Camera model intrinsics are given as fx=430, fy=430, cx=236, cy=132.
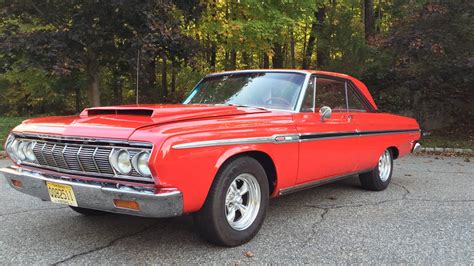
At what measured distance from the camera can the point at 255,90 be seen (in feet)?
15.8

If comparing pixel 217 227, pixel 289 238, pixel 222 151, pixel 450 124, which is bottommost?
pixel 450 124

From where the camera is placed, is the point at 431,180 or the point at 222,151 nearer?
the point at 222,151

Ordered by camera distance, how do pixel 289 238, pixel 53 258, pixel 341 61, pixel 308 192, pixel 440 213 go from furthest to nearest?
1. pixel 341 61
2. pixel 308 192
3. pixel 440 213
4. pixel 289 238
5. pixel 53 258

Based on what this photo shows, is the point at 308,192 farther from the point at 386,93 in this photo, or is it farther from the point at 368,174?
the point at 386,93

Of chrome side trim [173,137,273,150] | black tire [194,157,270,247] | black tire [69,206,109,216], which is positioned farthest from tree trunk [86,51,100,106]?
black tire [194,157,270,247]

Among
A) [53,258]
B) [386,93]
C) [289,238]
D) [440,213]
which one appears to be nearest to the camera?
[53,258]

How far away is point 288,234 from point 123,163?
1.75 meters

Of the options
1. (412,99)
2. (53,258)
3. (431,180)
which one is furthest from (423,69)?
(53,258)

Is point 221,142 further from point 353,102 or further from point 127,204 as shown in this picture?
point 353,102

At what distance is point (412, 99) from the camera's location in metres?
14.1

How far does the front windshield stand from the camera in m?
4.62

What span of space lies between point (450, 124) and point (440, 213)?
10.1 m

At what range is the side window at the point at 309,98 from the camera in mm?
4594

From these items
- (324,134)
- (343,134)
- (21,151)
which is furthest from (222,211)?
(343,134)
